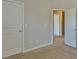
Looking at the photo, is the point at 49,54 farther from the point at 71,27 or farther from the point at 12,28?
the point at 71,27

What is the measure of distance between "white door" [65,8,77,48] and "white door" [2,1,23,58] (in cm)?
282

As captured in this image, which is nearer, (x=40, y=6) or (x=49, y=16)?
(x=40, y=6)

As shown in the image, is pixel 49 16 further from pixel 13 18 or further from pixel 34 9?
pixel 13 18

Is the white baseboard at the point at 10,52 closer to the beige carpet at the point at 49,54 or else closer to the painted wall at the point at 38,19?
the beige carpet at the point at 49,54

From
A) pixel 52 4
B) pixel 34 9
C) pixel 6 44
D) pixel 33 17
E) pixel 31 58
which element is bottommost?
pixel 31 58

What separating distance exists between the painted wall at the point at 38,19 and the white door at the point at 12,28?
38 centimetres

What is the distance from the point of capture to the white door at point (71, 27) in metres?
6.87

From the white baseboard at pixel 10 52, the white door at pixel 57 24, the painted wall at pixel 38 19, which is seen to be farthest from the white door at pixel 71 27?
the white door at pixel 57 24

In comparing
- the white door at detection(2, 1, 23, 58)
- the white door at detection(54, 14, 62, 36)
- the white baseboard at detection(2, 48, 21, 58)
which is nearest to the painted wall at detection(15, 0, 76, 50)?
the white door at detection(2, 1, 23, 58)

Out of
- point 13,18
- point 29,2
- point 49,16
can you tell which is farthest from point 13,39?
point 49,16

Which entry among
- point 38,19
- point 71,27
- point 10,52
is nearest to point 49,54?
point 10,52

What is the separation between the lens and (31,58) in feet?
15.6

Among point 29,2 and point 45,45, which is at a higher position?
point 29,2

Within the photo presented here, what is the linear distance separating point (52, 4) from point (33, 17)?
6.92 ft
